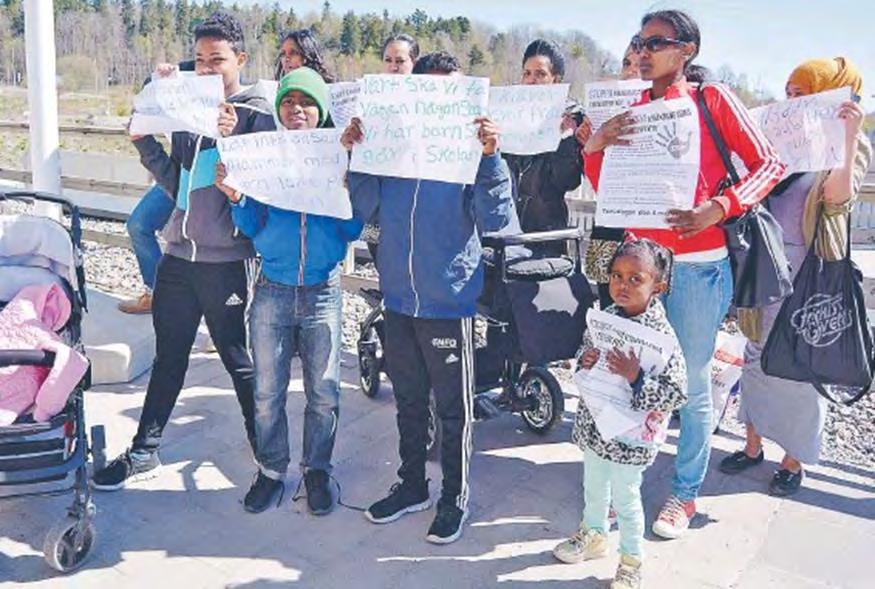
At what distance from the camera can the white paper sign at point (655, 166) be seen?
290 cm

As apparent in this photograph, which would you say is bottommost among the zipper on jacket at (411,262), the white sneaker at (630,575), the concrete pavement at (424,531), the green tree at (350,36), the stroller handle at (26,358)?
the concrete pavement at (424,531)

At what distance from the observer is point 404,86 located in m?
3.05

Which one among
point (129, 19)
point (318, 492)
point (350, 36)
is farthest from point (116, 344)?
point (129, 19)

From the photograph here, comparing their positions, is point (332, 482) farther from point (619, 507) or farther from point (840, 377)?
point (840, 377)

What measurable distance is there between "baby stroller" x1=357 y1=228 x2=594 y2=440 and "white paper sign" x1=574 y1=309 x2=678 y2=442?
2.58 ft

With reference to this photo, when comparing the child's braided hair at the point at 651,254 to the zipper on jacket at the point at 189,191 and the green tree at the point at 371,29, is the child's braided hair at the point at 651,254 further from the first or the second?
the green tree at the point at 371,29

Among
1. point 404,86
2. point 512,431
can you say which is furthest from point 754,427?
point 404,86

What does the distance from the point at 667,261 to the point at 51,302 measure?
2.35 meters

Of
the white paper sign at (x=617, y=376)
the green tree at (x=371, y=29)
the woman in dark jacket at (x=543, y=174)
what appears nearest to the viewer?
the white paper sign at (x=617, y=376)

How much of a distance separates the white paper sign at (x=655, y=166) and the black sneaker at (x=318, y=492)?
5.35ft

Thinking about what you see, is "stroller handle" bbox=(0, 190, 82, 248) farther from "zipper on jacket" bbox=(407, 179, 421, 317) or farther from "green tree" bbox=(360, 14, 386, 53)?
"green tree" bbox=(360, 14, 386, 53)

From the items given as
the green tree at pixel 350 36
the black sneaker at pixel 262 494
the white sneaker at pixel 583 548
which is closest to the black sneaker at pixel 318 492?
the black sneaker at pixel 262 494

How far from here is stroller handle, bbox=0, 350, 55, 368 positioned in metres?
2.83

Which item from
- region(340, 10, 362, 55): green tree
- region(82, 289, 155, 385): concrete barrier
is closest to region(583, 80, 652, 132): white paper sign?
region(82, 289, 155, 385): concrete barrier
